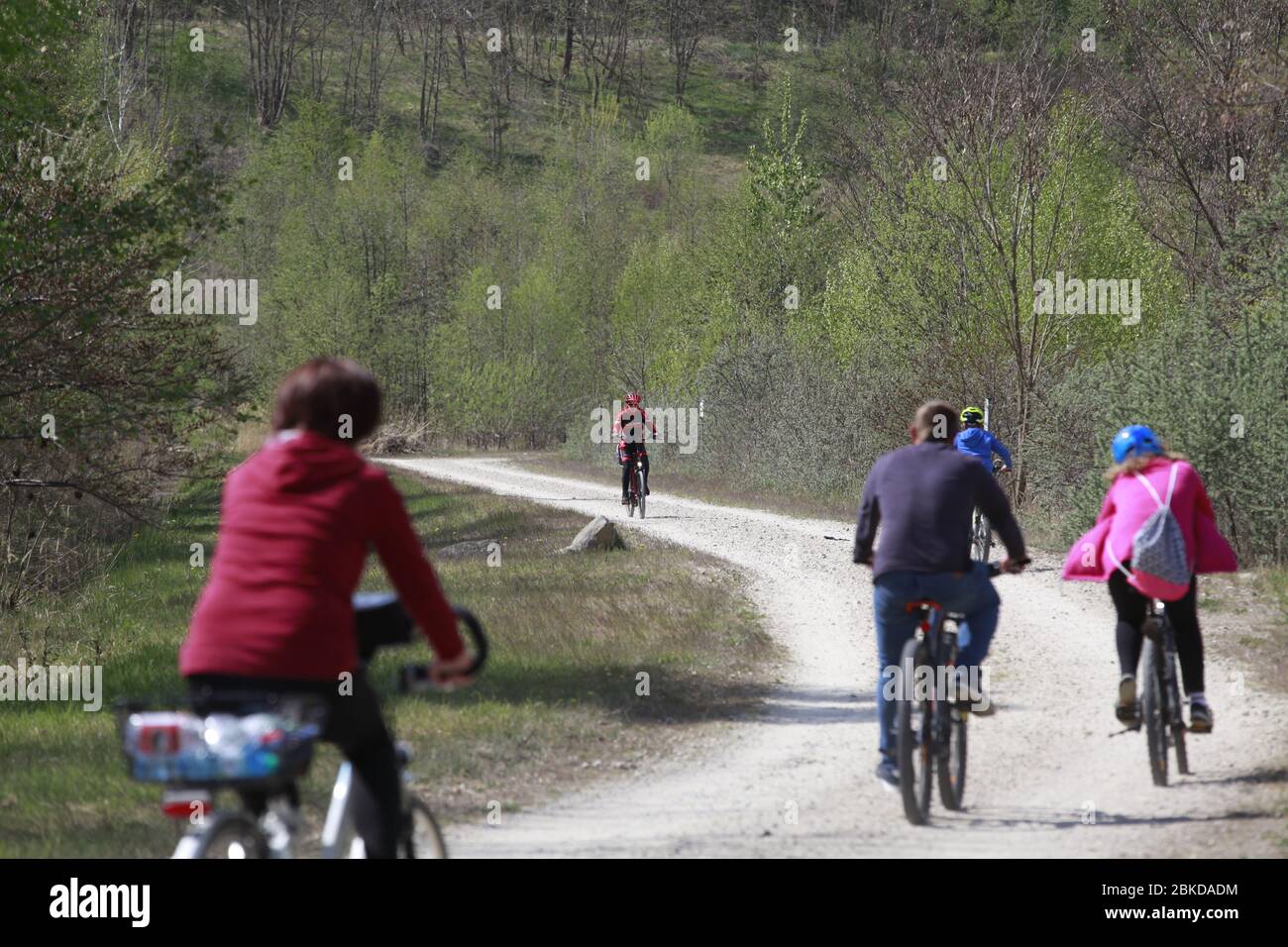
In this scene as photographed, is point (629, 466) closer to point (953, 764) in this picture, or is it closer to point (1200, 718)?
point (1200, 718)

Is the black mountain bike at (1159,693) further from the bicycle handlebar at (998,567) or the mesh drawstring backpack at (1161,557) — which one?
the bicycle handlebar at (998,567)

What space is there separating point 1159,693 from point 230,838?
Result: 590 centimetres

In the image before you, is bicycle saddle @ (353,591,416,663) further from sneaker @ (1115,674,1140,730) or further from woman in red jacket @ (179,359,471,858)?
sneaker @ (1115,674,1140,730)

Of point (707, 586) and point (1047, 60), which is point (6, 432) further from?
point (1047, 60)

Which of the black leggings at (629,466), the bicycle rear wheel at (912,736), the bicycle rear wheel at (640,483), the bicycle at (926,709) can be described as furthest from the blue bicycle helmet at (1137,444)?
the bicycle rear wheel at (640,483)

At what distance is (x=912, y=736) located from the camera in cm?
752

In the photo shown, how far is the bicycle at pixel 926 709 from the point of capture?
24.6 ft

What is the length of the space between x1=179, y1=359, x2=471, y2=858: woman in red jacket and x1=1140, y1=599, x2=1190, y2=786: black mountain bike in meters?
5.26

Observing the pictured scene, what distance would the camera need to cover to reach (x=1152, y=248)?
3014 centimetres

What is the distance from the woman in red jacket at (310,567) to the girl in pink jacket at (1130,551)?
534cm

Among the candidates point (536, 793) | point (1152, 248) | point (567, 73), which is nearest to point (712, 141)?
point (567, 73)

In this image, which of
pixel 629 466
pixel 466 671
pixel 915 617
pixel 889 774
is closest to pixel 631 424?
pixel 629 466

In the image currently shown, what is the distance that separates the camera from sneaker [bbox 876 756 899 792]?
25.8ft
